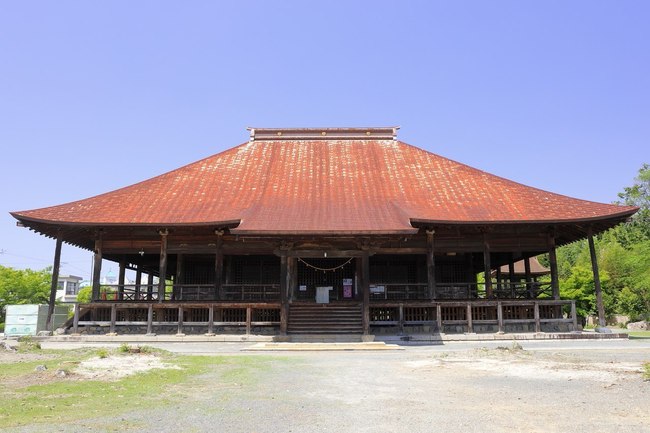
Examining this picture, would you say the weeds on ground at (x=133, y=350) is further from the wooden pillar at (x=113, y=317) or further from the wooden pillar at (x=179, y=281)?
the wooden pillar at (x=179, y=281)

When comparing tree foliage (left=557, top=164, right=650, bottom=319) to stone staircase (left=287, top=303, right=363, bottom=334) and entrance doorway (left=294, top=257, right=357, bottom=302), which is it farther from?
stone staircase (left=287, top=303, right=363, bottom=334)

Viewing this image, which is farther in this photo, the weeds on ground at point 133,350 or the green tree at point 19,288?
the green tree at point 19,288

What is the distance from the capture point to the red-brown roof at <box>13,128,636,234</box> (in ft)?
60.7

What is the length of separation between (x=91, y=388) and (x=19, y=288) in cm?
3434

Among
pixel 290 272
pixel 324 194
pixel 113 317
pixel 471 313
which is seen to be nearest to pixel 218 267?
pixel 290 272

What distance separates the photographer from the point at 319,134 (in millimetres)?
27812

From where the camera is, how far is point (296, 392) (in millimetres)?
7418

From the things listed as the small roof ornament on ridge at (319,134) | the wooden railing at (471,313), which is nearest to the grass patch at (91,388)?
the wooden railing at (471,313)

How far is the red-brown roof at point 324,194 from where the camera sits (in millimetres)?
18500

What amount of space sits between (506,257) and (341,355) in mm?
15218

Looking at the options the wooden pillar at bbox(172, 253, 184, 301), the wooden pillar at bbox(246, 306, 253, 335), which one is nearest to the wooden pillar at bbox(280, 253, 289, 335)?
the wooden pillar at bbox(246, 306, 253, 335)

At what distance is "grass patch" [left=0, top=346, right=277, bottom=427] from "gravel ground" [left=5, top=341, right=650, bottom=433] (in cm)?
21

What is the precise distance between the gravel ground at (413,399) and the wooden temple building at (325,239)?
6693 mm

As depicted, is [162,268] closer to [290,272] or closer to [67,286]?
[290,272]
